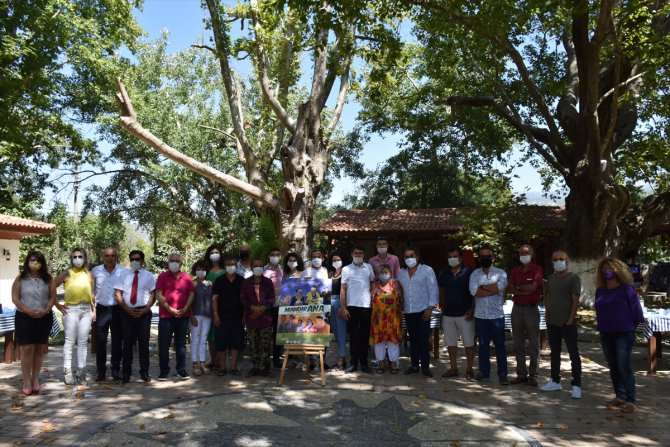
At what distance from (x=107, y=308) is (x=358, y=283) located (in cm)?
348

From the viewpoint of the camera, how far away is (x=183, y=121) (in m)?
29.8

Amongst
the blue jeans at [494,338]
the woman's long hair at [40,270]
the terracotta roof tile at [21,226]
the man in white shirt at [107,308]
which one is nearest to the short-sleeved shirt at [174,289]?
the man in white shirt at [107,308]

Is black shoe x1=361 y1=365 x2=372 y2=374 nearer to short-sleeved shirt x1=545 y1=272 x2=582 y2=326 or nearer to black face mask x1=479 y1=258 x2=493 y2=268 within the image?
black face mask x1=479 y1=258 x2=493 y2=268

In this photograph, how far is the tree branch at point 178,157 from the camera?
415 inches

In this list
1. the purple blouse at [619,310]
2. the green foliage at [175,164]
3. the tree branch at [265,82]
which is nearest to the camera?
the purple blouse at [619,310]

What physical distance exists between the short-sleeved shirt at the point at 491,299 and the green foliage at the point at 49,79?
13168 millimetres

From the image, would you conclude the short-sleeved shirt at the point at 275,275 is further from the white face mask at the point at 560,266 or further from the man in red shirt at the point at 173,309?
the white face mask at the point at 560,266

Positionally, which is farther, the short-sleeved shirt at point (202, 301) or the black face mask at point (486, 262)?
the short-sleeved shirt at point (202, 301)

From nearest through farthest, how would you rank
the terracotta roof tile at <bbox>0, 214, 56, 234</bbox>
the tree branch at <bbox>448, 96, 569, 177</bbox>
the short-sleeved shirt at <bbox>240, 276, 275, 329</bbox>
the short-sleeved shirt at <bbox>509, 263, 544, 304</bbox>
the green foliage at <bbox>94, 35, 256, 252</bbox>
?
the short-sleeved shirt at <bbox>509, 263, 544, 304</bbox>, the short-sleeved shirt at <bbox>240, 276, 275, 329</bbox>, the tree branch at <bbox>448, 96, 569, 177</bbox>, the terracotta roof tile at <bbox>0, 214, 56, 234</bbox>, the green foliage at <bbox>94, 35, 256, 252</bbox>

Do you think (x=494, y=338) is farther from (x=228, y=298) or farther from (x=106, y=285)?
(x=106, y=285)

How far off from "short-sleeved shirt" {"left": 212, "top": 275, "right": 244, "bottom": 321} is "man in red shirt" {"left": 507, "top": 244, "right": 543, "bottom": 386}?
3740 mm

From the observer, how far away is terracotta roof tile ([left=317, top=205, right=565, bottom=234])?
22752mm

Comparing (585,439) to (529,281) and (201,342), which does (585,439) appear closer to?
(529,281)

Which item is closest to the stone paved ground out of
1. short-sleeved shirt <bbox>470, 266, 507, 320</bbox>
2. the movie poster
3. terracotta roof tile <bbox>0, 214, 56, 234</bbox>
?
the movie poster
